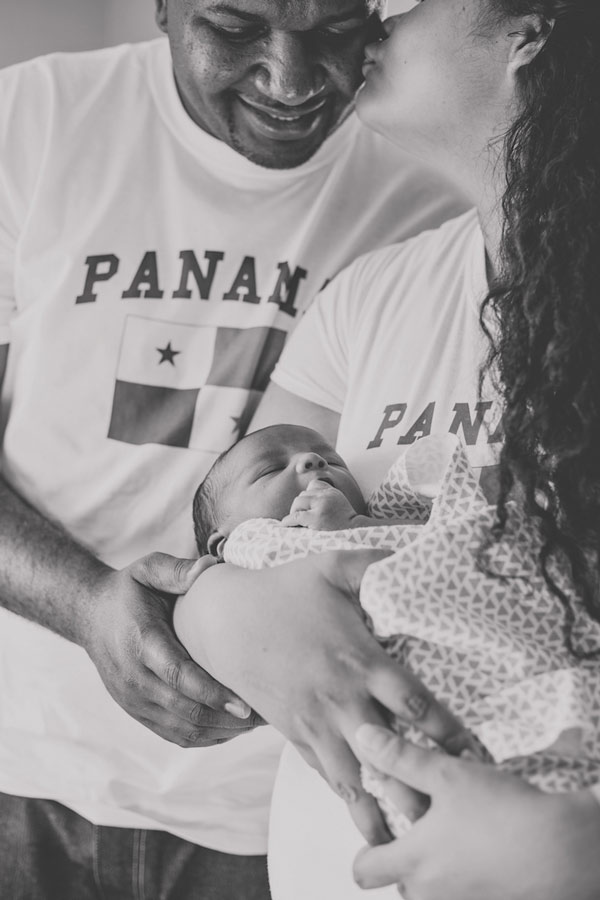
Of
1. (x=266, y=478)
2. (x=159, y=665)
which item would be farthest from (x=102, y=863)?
(x=266, y=478)

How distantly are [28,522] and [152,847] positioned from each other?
572 mm

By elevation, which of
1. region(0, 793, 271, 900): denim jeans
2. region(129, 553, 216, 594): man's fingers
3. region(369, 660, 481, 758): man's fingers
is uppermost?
region(369, 660, 481, 758): man's fingers

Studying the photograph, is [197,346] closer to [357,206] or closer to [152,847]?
[357,206]

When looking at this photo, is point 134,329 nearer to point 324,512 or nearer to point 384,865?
point 324,512

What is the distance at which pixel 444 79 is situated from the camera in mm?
1395

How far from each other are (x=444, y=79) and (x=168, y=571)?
2.58ft

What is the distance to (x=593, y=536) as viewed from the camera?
3.45 ft

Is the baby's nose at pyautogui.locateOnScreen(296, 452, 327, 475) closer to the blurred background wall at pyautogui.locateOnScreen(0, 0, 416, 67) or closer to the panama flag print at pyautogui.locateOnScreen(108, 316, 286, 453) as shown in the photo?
the panama flag print at pyautogui.locateOnScreen(108, 316, 286, 453)

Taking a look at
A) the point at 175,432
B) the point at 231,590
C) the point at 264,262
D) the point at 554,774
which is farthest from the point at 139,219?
the point at 554,774

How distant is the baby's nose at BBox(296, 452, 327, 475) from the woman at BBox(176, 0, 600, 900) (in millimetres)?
98

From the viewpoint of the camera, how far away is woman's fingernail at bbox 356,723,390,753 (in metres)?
0.95

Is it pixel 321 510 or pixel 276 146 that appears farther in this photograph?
pixel 276 146

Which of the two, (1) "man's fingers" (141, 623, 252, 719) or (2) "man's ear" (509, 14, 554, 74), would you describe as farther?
(2) "man's ear" (509, 14, 554, 74)

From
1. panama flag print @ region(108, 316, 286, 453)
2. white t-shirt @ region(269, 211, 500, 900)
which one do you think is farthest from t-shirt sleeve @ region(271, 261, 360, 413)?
panama flag print @ region(108, 316, 286, 453)
